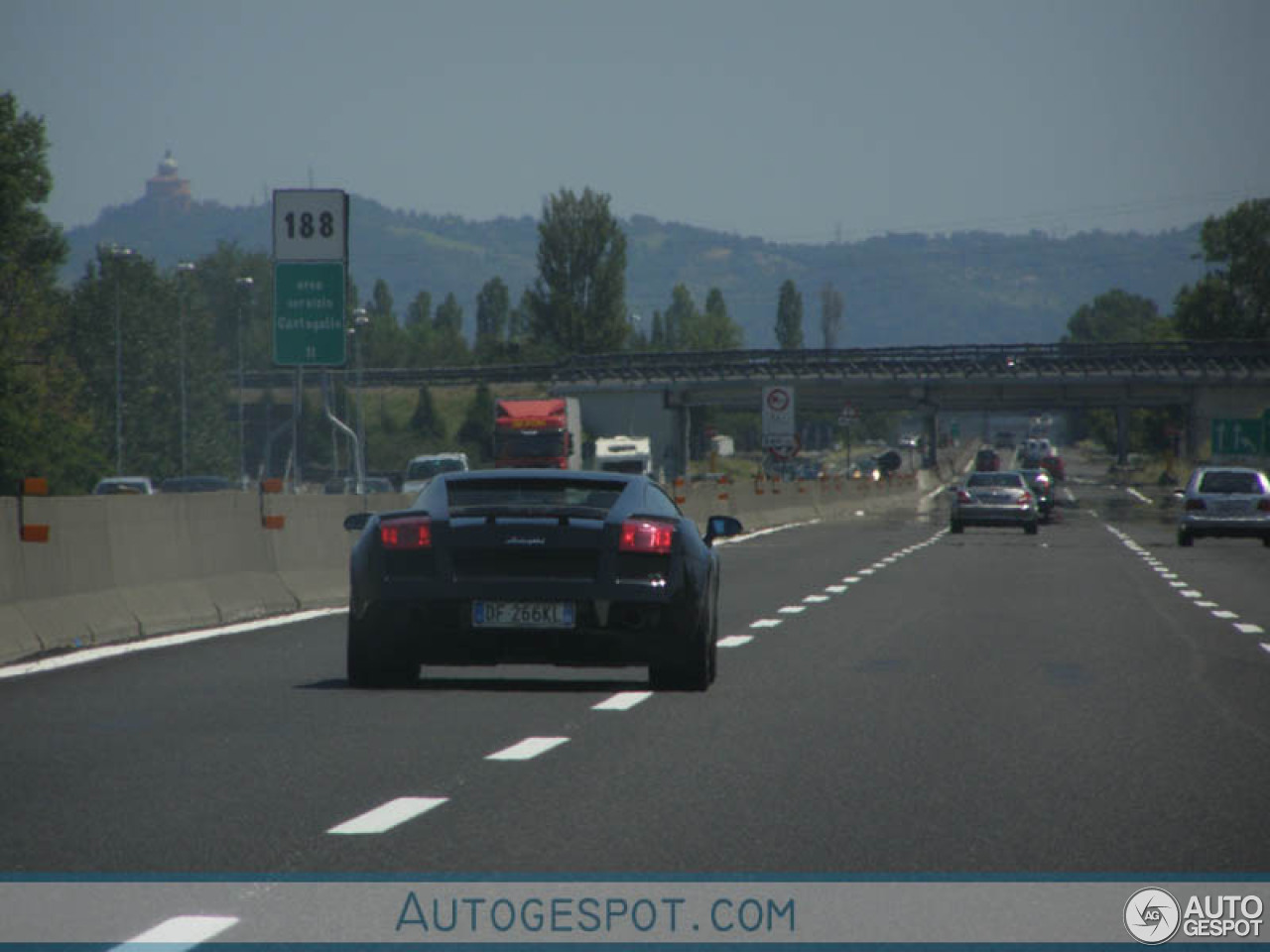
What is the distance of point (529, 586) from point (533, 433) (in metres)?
62.0

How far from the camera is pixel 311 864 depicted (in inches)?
→ 291

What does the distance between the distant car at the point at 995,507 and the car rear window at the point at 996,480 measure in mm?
101

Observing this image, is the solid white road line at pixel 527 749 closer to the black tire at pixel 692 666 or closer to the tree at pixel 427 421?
the black tire at pixel 692 666

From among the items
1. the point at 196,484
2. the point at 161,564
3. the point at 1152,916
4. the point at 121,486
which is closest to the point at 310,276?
the point at 161,564

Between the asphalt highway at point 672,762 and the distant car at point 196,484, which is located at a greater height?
the asphalt highway at point 672,762

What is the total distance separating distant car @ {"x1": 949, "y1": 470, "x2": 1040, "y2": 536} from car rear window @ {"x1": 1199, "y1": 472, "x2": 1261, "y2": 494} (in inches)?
227

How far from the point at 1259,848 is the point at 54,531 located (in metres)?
9.85

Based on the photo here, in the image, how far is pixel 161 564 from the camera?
17.7 meters

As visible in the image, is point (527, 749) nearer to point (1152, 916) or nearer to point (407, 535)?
point (407, 535)

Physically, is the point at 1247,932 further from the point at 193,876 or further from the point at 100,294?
the point at 100,294

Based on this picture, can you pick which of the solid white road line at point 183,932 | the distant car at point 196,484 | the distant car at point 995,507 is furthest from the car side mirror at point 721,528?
the distant car at point 196,484

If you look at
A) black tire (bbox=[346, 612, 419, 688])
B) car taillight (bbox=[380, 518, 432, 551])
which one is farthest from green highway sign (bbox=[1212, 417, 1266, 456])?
car taillight (bbox=[380, 518, 432, 551])

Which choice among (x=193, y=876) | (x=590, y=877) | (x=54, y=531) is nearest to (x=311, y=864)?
(x=193, y=876)

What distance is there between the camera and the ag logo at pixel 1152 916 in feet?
21.0
